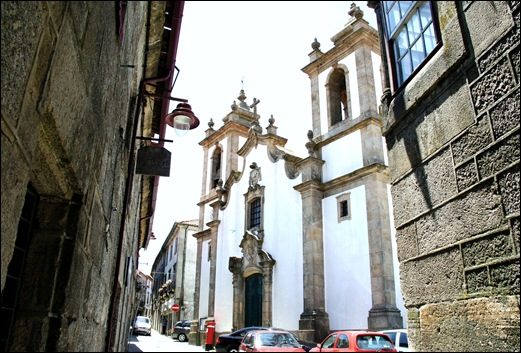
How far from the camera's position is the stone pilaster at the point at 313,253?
1522 centimetres

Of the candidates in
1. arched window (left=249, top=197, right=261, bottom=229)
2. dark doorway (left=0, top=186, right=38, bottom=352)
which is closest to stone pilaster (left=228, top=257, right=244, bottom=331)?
arched window (left=249, top=197, right=261, bottom=229)

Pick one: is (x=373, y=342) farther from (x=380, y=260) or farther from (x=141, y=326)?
(x=141, y=326)

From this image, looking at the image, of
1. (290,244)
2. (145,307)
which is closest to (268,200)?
(290,244)

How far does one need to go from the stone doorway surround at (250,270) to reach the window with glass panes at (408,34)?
1320 centimetres

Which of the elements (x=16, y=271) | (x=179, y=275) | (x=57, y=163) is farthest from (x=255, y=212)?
(x=57, y=163)

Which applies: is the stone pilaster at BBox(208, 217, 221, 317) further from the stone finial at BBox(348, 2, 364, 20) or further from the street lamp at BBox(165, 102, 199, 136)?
the street lamp at BBox(165, 102, 199, 136)

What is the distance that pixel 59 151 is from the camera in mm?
2096

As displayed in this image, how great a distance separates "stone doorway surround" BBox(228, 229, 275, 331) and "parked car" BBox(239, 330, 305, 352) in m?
7.51

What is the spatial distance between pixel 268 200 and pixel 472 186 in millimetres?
15860

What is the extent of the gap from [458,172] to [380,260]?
1035 centimetres

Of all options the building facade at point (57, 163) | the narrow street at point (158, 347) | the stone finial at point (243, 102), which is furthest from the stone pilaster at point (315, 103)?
the building facade at point (57, 163)

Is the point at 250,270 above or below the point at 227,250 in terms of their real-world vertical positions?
below

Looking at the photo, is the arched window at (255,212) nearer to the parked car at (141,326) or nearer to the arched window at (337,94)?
the arched window at (337,94)

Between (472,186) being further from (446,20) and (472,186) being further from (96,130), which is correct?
(96,130)
